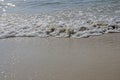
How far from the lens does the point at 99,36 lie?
6066 millimetres

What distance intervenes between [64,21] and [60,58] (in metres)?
2.86

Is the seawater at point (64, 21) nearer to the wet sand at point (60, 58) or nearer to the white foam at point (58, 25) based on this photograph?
the white foam at point (58, 25)

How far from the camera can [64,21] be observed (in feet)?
24.7

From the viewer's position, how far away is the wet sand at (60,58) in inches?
161

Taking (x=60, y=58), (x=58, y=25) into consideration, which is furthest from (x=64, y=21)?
(x=60, y=58)

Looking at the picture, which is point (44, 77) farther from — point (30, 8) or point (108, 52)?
point (30, 8)

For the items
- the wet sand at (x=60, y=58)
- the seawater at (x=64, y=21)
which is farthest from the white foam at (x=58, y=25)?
the wet sand at (x=60, y=58)

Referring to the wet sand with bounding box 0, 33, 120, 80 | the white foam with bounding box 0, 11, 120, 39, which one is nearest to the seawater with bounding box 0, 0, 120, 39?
the white foam with bounding box 0, 11, 120, 39

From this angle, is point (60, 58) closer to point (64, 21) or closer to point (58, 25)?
point (58, 25)

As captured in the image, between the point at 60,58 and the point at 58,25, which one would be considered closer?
the point at 60,58

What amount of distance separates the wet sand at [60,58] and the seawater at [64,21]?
43 centimetres

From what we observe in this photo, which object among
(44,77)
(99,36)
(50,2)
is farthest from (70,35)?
(50,2)

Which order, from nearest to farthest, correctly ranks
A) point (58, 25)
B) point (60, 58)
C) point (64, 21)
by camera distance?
point (60, 58)
point (58, 25)
point (64, 21)

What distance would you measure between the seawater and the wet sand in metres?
0.43
